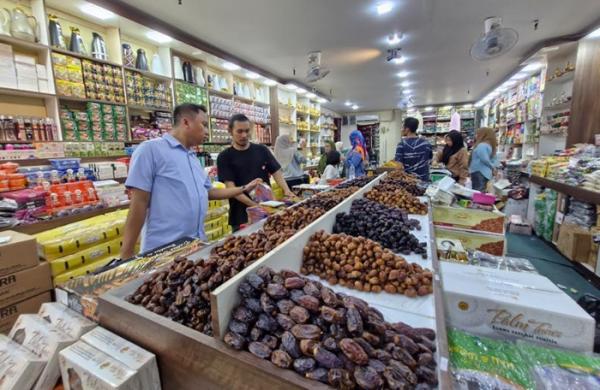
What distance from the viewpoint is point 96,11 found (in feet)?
9.78

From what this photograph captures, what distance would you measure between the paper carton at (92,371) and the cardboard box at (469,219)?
2.52 m

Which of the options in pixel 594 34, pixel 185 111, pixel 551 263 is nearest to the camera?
pixel 185 111

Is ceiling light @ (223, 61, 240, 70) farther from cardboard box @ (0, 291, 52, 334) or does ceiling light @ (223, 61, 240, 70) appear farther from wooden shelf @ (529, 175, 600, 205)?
wooden shelf @ (529, 175, 600, 205)

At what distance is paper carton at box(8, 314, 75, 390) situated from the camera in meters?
0.77

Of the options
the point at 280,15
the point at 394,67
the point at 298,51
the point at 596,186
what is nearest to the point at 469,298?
the point at 596,186

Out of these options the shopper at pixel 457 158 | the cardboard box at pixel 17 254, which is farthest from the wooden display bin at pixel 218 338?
the shopper at pixel 457 158

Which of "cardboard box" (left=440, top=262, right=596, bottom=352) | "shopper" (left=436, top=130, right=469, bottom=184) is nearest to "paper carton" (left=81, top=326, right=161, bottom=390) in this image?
"cardboard box" (left=440, top=262, right=596, bottom=352)

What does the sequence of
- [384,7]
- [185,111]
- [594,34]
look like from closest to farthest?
[185,111] < [384,7] < [594,34]

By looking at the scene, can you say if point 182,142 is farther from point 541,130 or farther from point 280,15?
point 541,130

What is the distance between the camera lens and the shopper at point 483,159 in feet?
15.1

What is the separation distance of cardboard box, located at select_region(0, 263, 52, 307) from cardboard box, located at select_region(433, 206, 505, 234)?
121 inches

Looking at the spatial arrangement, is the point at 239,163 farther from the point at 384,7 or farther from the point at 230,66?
the point at 230,66

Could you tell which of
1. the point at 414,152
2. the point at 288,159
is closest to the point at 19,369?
the point at 288,159

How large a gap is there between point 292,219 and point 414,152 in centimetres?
316
